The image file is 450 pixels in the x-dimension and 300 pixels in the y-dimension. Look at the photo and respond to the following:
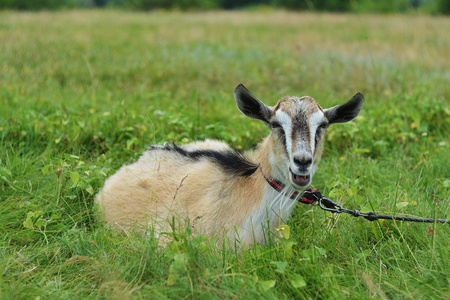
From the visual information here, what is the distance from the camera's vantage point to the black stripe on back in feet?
10.8

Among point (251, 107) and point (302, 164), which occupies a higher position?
point (251, 107)

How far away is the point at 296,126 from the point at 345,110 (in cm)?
48

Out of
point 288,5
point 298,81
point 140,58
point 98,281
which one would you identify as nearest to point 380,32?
point 298,81

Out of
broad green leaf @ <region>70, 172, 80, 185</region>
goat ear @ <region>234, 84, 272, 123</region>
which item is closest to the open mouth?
goat ear @ <region>234, 84, 272, 123</region>

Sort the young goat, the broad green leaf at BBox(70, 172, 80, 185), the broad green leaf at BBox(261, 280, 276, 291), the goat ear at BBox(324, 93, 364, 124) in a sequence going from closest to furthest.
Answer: the broad green leaf at BBox(261, 280, 276, 291), the young goat, the goat ear at BBox(324, 93, 364, 124), the broad green leaf at BBox(70, 172, 80, 185)

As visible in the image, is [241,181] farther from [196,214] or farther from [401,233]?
[401,233]

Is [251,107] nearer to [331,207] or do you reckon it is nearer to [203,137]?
[331,207]

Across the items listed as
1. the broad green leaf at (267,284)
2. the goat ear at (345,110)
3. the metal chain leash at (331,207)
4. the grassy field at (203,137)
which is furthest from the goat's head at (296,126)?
the broad green leaf at (267,284)

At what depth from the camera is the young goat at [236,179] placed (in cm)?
272

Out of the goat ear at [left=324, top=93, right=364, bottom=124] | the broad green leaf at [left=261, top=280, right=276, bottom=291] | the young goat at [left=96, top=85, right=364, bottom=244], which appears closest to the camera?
the broad green leaf at [left=261, top=280, right=276, bottom=291]

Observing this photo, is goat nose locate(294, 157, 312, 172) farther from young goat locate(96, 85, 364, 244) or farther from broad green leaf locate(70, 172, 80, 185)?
broad green leaf locate(70, 172, 80, 185)

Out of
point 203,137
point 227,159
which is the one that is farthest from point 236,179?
point 203,137

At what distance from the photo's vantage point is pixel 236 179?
128 inches

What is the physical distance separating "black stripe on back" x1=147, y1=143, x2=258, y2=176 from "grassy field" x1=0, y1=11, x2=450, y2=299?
1.30ft
